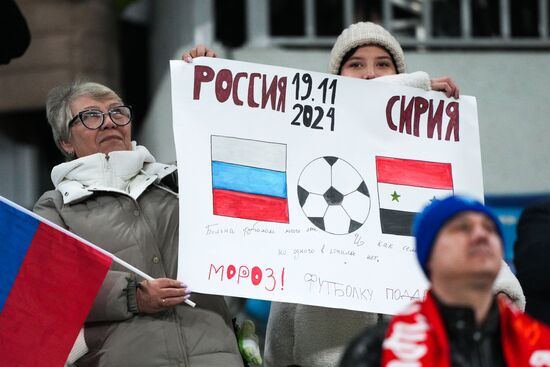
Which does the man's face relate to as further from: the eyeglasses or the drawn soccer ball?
the eyeglasses

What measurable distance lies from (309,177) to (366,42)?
0.63 m

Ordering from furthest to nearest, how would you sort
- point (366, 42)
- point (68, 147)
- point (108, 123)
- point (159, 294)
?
point (366, 42)
point (68, 147)
point (108, 123)
point (159, 294)

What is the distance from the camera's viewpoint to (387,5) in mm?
10555

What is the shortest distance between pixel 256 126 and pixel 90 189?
63 centimetres

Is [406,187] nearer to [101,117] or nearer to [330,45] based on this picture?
[101,117]

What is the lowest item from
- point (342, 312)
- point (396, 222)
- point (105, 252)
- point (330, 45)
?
point (342, 312)

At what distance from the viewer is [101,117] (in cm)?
445

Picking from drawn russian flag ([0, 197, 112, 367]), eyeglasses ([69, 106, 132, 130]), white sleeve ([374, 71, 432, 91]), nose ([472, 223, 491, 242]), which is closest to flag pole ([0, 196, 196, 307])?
drawn russian flag ([0, 197, 112, 367])

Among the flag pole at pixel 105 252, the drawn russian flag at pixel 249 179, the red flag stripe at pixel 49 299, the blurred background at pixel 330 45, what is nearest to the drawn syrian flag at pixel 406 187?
the drawn russian flag at pixel 249 179

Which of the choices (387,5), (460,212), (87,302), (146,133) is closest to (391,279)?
(87,302)

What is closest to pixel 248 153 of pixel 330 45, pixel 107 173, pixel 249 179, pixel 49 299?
pixel 249 179

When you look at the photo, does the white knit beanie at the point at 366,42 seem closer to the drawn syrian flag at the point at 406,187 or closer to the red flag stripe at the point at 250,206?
the drawn syrian flag at the point at 406,187

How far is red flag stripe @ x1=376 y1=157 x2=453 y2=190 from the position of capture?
14.6 feet

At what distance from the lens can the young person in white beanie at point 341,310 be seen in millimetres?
4324
